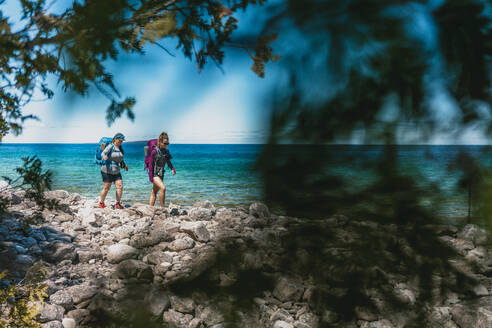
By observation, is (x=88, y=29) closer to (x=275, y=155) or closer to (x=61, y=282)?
(x=275, y=155)

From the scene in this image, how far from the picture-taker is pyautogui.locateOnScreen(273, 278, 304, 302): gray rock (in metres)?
0.61

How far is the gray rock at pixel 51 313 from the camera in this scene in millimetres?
2074

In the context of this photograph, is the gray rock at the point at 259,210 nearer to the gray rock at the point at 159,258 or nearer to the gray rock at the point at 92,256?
the gray rock at the point at 159,258

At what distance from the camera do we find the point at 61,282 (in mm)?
2488

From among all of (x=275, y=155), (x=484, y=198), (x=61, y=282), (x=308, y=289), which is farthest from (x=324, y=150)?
(x=61, y=282)

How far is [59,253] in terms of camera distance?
286cm

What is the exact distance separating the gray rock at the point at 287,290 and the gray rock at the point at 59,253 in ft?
8.75

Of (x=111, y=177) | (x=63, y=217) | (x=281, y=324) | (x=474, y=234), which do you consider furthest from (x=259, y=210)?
(x=111, y=177)

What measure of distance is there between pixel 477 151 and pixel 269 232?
491 millimetres

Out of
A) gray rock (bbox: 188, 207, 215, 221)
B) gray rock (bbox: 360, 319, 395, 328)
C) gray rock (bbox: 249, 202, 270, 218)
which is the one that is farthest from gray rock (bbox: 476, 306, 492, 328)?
gray rock (bbox: 188, 207, 215, 221)

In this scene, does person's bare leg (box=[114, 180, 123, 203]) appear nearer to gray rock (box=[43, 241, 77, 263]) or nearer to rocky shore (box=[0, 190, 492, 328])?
gray rock (box=[43, 241, 77, 263])

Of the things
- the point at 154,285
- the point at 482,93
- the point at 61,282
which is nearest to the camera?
the point at 154,285

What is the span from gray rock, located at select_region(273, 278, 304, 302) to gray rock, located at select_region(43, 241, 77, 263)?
2.67m

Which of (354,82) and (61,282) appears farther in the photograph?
(61,282)
